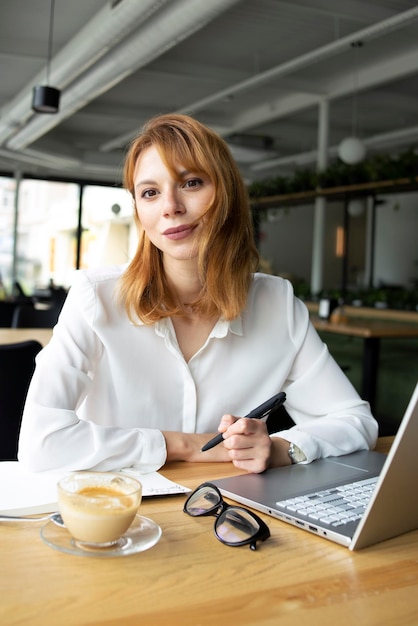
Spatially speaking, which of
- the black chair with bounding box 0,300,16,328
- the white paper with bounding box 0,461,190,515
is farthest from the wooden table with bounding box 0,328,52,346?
the white paper with bounding box 0,461,190,515

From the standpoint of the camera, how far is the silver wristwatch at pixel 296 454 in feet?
4.48

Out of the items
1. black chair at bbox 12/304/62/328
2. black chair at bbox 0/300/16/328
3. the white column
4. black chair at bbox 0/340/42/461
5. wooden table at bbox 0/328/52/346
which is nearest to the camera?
black chair at bbox 0/340/42/461

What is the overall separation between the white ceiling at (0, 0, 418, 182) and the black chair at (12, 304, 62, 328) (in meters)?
1.72

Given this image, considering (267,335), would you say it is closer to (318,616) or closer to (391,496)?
(391,496)

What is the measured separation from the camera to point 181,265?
5.42 ft

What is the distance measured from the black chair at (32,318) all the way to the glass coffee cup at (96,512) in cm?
383

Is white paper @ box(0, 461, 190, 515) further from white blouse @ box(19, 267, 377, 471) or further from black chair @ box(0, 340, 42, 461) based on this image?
black chair @ box(0, 340, 42, 461)

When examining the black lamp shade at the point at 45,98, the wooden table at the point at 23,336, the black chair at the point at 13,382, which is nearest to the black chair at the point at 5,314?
the wooden table at the point at 23,336

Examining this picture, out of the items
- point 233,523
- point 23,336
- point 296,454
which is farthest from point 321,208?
point 233,523

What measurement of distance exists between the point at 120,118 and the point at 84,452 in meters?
10.6

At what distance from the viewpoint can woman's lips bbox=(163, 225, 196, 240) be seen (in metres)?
1.56

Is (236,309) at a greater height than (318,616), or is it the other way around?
(236,309)

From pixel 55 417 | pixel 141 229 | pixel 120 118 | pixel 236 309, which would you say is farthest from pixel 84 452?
pixel 120 118

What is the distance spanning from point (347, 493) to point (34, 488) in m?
0.54
